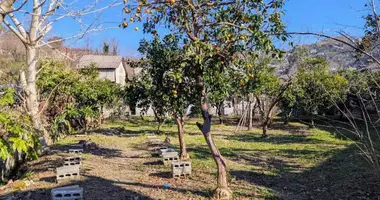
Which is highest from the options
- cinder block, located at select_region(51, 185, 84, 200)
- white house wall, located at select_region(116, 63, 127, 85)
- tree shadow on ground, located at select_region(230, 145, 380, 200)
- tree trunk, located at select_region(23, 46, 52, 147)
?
white house wall, located at select_region(116, 63, 127, 85)

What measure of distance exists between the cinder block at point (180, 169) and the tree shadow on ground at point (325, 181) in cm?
96

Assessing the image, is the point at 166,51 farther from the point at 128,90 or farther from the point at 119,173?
the point at 128,90

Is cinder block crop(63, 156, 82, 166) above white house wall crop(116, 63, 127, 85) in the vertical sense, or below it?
below

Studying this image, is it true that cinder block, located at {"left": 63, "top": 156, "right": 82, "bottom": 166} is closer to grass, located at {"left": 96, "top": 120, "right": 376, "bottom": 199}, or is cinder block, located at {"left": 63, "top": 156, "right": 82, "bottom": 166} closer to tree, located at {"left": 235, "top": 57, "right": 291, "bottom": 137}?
grass, located at {"left": 96, "top": 120, "right": 376, "bottom": 199}

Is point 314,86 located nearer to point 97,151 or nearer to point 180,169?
point 97,151

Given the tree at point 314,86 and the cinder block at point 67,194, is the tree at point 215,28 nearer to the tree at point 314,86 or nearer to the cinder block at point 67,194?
the cinder block at point 67,194

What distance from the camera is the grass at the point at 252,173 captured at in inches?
193

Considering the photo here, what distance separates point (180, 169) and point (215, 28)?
8.90ft

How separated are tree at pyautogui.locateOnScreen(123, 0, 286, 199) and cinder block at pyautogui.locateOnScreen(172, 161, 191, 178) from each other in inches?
50.8

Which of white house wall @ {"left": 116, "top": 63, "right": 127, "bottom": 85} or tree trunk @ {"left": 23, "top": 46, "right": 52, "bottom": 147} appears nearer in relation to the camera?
tree trunk @ {"left": 23, "top": 46, "right": 52, "bottom": 147}

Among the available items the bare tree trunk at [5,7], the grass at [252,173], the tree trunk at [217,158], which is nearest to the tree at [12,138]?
the bare tree trunk at [5,7]

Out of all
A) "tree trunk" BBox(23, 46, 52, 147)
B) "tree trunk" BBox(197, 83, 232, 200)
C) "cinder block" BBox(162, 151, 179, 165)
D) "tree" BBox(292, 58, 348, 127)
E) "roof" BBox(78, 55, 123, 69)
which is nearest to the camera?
"tree trunk" BBox(197, 83, 232, 200)

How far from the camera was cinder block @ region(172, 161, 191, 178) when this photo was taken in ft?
18.9

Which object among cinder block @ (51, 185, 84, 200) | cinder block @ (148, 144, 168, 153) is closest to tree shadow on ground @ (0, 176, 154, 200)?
cinder block @ (51, 185, 84, 200)
